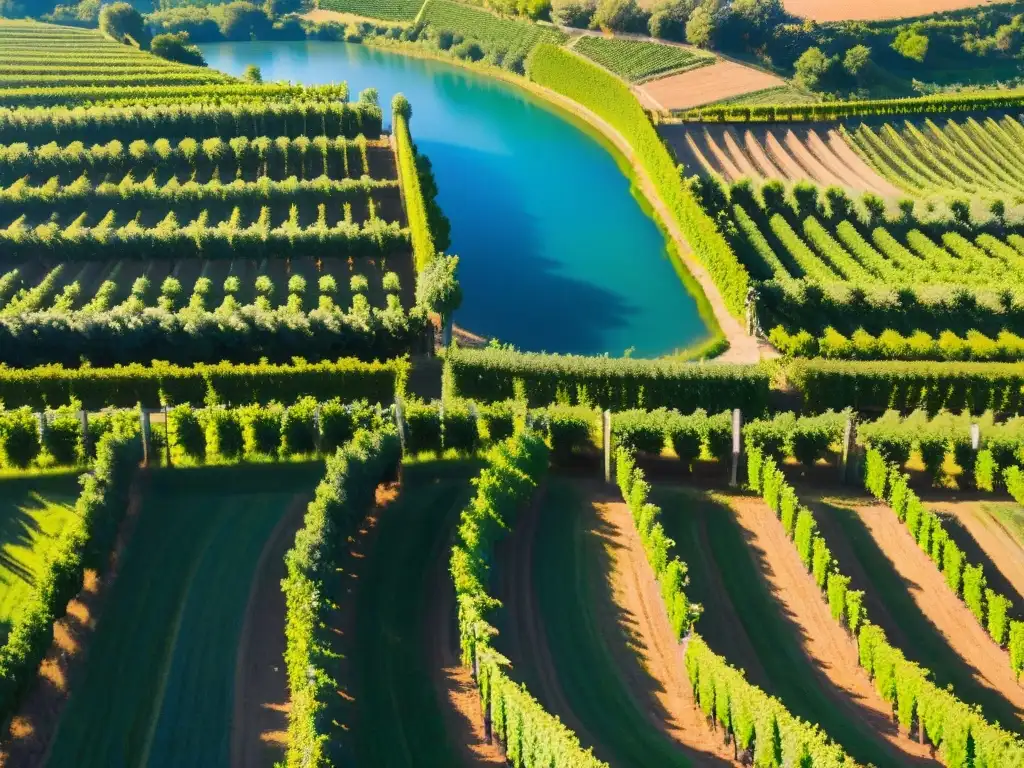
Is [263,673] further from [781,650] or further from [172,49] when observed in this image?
[172,49]

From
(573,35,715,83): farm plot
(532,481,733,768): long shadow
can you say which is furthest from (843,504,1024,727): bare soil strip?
(573,35,715,83): farm plot

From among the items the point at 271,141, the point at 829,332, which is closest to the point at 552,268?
the point at 829,332

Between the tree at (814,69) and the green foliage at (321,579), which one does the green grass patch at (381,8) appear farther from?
the green foliage at (321,579)

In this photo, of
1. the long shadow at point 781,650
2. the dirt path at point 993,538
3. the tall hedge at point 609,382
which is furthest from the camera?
the tall hedge at point 609,382

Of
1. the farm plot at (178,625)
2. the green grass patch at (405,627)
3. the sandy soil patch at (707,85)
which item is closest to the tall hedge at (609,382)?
the green grass patch at (405,627)

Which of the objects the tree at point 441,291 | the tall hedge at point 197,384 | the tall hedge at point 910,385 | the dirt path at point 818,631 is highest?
the tree at point 441,291

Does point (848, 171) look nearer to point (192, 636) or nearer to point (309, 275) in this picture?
point (309, 275)
